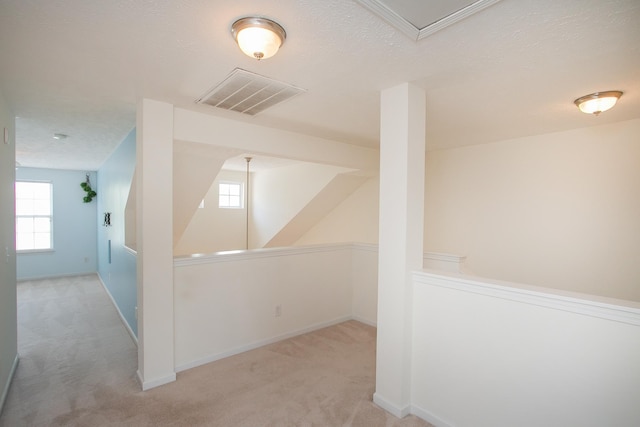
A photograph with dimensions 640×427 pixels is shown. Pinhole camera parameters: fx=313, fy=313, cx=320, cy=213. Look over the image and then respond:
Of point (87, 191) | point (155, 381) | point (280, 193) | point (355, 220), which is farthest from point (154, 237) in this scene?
point (87, 191)

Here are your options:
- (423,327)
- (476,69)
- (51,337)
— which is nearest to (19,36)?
(476,69)

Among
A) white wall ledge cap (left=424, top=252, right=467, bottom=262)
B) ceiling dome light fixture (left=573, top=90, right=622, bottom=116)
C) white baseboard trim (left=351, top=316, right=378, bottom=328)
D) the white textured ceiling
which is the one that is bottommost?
white baseboard trim (left=351, top=316, right=378, bottom=328)

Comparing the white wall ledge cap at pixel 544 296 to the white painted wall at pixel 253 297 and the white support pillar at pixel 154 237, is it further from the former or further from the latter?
the white support pillar at pixel 154 237

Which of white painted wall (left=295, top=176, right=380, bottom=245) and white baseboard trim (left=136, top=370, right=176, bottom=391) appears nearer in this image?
white baseboard trim (left=136, top=370, right=176, bottom=391)

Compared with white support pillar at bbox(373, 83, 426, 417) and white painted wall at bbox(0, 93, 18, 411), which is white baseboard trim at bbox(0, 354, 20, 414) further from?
white support pillar at bbox(373, 83, 426, 417)

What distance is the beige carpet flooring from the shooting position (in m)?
2.17

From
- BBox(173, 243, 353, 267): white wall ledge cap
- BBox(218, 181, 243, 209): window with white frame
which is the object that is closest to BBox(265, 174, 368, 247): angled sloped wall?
BBox(173, 243, 353, 267): white wall ledge cap

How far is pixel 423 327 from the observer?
7.21 ft

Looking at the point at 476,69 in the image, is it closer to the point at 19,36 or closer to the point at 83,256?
the point at 19,36

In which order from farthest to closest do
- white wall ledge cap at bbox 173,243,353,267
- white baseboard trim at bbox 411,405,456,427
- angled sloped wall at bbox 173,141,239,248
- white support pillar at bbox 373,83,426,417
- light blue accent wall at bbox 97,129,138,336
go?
light blue accent wall at bbox 97,129,138,336
angled sloped wall at bbox 173,141,239,248
white wall ledge cap at bbox 173,243,353,267
white support pillar at bbox 373,83,426,417
white baseboard trim at bbox 411,405,456,427

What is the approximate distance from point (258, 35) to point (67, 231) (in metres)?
7.62

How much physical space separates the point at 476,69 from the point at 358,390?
8.08ft

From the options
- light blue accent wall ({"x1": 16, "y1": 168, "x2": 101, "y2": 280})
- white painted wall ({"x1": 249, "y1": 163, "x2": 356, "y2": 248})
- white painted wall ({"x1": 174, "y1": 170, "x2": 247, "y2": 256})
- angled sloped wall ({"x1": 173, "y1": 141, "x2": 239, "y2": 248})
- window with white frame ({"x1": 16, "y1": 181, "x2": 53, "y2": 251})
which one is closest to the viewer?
angled sloped wall ({"x1": 173, "y1": 141, "x2": 239, "y2": 248})

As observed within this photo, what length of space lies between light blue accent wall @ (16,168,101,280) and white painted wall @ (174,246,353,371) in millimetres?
5381
